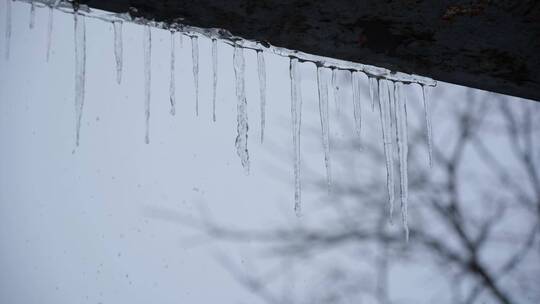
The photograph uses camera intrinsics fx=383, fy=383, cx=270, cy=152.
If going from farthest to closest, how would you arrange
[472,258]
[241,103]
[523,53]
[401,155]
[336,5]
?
[472,258]
[401,155]
[241,103]
[523,53]
[336,5]

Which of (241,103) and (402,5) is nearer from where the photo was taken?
(402,5)

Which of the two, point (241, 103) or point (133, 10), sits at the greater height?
point (241, 103)

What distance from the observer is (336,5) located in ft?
2.59

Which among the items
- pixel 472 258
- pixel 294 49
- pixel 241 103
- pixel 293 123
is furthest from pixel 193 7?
pixel 472 258

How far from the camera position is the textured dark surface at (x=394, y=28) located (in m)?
0.79

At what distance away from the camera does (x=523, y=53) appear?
3.01 feet

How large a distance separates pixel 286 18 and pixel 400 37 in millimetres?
271

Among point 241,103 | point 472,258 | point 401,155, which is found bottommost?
point 472,258

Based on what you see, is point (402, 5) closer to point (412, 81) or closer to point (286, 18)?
point (286, 18)

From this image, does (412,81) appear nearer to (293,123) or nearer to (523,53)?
(523,53)

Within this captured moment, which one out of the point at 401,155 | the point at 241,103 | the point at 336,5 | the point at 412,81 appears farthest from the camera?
the point at 401,155

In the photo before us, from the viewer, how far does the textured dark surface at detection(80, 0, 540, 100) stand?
793 millimetres

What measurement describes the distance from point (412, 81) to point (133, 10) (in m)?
0.83

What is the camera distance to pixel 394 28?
0.85 m
